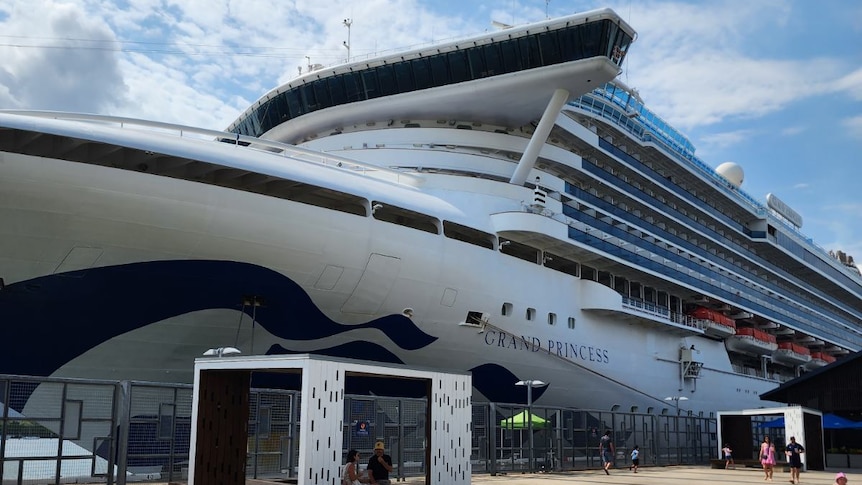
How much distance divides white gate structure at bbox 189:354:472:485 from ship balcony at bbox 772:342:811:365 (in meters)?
33.2

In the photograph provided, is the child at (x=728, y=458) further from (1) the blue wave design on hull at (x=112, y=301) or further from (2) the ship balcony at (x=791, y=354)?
(2) the ship balcony at (x=791, y=354)

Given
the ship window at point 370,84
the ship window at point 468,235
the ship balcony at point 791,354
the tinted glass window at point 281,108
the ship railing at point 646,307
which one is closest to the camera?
the ship window at point 468,235

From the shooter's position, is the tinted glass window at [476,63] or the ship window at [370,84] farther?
the ship window at [370,84]

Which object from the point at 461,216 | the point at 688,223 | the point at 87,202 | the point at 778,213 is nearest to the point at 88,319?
the point at 87,202

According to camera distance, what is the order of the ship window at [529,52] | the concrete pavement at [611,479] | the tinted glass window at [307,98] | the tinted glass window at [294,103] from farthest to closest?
the tinted glass window at [294,103] < the tinted glass window at [307,98] < the ship window at [529,52] < the concrete pavement at [611,479]

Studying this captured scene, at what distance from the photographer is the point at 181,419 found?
1330cm

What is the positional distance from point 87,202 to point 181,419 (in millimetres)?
4310

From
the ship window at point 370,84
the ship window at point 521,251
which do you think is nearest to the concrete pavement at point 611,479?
the ship window at point 521,251

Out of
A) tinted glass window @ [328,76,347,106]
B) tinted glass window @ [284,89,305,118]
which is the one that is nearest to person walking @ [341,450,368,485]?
tinted glass window @ [328,76,347,106]

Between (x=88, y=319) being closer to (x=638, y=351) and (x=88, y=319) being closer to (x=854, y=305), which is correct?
(x=638, y=351)

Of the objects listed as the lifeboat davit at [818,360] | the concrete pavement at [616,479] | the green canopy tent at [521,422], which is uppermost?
the lifeboat davit at [818,360]

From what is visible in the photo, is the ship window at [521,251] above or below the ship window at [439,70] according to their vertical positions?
below

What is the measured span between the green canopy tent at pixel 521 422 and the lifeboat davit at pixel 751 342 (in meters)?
18.7

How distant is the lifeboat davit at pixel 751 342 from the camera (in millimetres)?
36688
